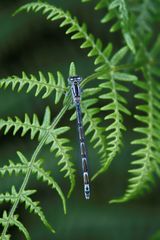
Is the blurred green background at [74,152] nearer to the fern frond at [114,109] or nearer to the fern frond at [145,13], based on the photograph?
the fern frond at [145,13]

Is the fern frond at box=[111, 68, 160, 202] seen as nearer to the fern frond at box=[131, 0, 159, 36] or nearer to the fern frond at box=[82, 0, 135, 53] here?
the fern frond at box=[82, 0, 135, 53]

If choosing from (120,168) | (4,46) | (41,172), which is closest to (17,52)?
(4,46)

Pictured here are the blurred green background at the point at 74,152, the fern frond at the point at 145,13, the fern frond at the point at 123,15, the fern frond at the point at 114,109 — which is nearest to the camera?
the fern frond at the point at 114,109

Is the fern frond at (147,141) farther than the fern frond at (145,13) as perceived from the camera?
No

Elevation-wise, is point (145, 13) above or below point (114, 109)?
above

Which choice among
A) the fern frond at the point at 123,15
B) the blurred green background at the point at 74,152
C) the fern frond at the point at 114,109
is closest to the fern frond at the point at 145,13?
the fern frond at the point at 123,15

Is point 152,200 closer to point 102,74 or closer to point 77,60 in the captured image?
point 77,60

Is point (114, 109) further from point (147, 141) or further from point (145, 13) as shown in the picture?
point (145, 13)

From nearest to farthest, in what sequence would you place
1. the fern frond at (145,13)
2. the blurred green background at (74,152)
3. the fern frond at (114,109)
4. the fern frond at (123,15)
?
the fern frond at (114,109) → the fern frond at (123,15) → the fern frond at (145,13) → the blurred green background at (74,152)

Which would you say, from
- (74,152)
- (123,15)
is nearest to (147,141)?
(123,15)
